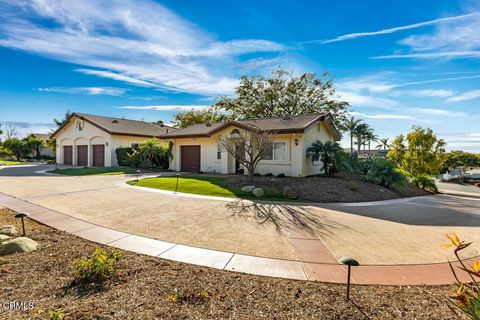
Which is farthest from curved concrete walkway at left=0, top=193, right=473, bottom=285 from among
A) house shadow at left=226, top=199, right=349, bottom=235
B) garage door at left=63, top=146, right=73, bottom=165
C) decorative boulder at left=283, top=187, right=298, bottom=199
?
garage door at left=63, top=146, right=73, bottom=165

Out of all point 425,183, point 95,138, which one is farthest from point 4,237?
point 95,138

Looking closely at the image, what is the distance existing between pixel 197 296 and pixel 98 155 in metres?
27.3

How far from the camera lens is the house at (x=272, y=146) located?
1533cm

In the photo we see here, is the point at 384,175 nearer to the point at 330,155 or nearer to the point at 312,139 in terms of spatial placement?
the point at 330,155

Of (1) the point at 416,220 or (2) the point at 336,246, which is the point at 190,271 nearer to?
(2) the point at 336,246

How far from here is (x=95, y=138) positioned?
25703mm

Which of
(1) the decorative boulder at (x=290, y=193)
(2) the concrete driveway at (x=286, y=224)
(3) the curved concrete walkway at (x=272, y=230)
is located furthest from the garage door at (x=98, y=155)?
(1) the decorative boulder at (x=290, y=193)

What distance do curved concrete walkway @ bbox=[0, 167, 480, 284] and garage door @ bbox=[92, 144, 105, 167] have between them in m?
16.0

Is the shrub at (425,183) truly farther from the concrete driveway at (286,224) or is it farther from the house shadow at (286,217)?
the house shadow at (286,217)

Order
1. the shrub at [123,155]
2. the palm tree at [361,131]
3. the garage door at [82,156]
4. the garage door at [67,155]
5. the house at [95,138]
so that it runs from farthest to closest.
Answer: the palm tree at [361,131] → the garage door at [67,155] → the garage door at [82,156] → the house at [95,138] → the shrub at [123,155]

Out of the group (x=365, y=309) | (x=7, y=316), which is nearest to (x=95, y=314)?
(x=7, y=316)

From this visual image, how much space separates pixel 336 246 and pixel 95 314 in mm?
4617

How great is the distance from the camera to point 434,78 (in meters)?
14.0

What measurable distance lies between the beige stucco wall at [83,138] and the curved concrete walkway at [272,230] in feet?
49.8
